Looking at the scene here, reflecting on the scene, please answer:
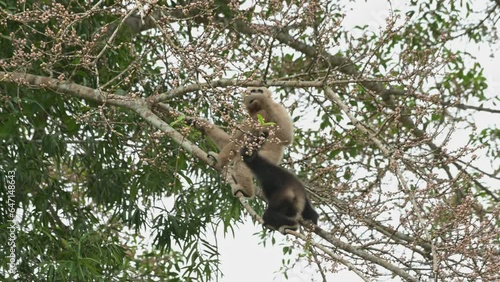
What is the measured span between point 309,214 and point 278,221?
444 millimetres

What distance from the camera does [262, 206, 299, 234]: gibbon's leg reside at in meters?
5.53

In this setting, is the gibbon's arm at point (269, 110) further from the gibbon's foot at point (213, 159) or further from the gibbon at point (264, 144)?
the gibbon's foot at point (213, 159)

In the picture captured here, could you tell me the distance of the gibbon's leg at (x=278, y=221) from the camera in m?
5.53

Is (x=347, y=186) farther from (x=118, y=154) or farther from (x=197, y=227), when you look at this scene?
(x=118, y=154)

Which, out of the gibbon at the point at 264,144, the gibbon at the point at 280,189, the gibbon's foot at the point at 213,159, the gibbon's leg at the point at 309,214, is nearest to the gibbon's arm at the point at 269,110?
the gibbon at the point at 264,144

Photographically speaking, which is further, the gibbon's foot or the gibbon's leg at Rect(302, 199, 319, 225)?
the gibbon's leg at Rect(302, 199, 319, 225)

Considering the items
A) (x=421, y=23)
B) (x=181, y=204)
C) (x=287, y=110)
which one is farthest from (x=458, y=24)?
(x=181, y=204)

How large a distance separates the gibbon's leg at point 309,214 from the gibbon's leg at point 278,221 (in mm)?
270

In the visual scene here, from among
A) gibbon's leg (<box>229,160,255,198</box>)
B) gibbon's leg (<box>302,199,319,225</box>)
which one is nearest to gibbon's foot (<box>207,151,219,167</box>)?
gibbon's leg (<box>229,160,255,198</box>)

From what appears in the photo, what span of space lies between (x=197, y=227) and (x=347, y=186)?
5.51 ft

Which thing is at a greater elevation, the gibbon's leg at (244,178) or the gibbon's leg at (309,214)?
the gibbon's leg at (244,178)

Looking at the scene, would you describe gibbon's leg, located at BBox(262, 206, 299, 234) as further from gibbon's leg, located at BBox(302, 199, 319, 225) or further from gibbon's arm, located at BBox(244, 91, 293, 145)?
gibbon's arm, located at BBox(244, 91, 293, 145)

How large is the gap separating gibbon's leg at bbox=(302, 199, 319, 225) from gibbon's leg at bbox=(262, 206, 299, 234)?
0.88ft

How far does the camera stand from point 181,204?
6777 millimetres
